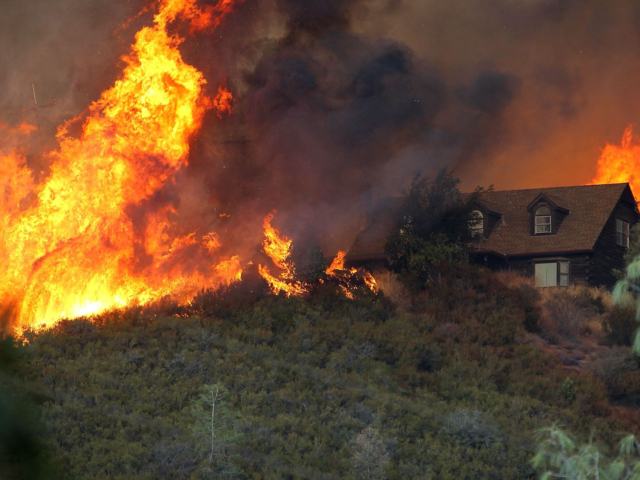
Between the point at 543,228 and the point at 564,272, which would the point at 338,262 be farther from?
the point at 543,228

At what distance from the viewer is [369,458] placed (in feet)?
57.3

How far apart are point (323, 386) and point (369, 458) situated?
4133mm

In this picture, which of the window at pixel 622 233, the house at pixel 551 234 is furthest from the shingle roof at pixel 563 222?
the window at pixel 622 233

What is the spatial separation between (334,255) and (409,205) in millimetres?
3616

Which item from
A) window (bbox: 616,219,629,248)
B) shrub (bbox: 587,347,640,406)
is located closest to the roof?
window (bbox: 616,219,629,248)

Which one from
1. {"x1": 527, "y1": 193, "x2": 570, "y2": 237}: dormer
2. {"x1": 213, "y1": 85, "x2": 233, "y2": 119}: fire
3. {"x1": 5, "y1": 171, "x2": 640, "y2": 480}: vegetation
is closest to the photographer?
{"x1": 5, "y1": 171, "x2": 640, "y2": 480}: vegetation

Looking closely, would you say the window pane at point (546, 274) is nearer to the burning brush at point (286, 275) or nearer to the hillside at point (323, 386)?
the hillside at point (323, 386)

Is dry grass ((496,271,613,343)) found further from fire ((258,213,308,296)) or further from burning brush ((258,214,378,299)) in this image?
fire ((258,213,308,296))

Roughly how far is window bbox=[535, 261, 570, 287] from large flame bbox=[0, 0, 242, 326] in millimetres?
15568

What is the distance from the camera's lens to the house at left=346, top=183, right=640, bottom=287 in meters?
37.5

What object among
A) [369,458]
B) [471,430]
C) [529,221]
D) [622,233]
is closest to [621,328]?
[471,430]

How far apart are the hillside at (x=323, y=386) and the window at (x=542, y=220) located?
35.2 feet

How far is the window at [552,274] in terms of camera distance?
123 ft

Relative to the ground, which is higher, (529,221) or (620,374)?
(529,221)
